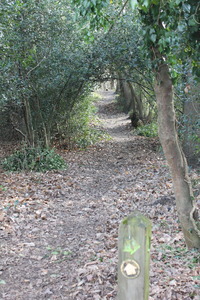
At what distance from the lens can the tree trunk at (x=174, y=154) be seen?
3.96 metres

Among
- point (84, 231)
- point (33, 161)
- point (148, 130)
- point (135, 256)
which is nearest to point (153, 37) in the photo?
point (135, 256)

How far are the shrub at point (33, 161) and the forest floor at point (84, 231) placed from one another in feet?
1.40

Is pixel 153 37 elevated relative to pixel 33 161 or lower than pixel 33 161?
elevated

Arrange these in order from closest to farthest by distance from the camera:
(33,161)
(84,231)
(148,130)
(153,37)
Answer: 1. (153,37)
2. (84,231)
3. (33,161)
4. (148,130)

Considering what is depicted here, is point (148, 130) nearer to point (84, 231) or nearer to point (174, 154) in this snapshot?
point (84, 231)

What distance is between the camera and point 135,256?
7.00ft

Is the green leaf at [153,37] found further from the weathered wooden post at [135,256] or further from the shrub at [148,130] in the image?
the shrub at [148,130]

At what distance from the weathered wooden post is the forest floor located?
146cm

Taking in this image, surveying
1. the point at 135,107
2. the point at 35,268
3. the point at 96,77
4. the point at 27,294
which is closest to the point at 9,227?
the point at 35,268

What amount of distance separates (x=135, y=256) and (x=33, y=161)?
8.49 metres

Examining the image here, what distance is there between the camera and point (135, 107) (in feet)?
67.2

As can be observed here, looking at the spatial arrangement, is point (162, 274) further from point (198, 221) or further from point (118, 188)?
point (118, 188)

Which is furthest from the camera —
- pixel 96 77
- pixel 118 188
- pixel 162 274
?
pixel 96 77

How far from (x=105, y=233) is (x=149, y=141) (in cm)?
1007
